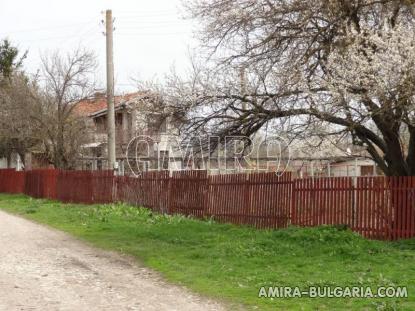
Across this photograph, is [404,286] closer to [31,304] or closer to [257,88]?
[31,304]

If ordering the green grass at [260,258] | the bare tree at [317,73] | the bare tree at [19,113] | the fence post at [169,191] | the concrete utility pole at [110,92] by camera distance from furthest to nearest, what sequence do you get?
the bare tree at [19,113] → the concrete utility pole at [110,92] → the fence post at [169,191] → the bare tree at [317,73] → the green grass at [260,258]

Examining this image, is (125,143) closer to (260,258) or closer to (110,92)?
(110,92)

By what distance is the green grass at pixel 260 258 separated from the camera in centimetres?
867

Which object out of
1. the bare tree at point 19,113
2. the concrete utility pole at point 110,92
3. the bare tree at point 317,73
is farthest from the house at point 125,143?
the bare tree at point 317,73

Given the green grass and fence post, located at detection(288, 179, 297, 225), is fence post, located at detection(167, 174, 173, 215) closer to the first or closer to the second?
the green grass

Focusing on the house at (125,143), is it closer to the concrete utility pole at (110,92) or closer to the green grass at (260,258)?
the concrete utility pole at (110,92)

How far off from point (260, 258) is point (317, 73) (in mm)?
5473

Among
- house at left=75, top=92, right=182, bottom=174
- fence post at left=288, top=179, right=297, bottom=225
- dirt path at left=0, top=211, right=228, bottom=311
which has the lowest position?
dirt path at left=0, top=211, right=228, bottom=311

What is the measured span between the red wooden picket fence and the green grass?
2.26 feet

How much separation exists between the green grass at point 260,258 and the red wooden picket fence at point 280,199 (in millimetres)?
689

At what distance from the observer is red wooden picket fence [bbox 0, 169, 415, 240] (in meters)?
13.4

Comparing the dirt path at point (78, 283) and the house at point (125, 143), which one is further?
the house at point (125, 143)

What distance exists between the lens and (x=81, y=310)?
791cm
